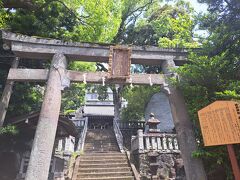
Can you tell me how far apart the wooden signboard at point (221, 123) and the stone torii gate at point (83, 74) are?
1559 mm

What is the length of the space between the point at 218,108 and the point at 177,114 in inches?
81.5

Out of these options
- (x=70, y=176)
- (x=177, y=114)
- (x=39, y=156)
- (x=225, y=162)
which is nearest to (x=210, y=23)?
(x=177, y=114)

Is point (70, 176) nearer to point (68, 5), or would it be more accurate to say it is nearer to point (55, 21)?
point (55, 21)

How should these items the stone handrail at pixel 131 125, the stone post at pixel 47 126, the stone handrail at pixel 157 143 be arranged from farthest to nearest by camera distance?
the stone handrail at pixel 131 125, the stone handrail at pixel 157 143, the stone post at pixel 47 126

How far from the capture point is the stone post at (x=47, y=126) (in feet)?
20.0

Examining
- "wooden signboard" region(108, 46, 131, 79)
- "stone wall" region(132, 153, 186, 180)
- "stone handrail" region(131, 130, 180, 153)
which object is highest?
"wooden signboard" region(108, 46, 131, 79)

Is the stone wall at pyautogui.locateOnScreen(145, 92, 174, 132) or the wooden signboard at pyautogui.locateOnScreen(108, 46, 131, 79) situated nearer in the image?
the wooden signboard at pyautogui.locateOnScreen(108, 46, 131, 79)

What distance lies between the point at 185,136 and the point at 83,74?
3.95 meters

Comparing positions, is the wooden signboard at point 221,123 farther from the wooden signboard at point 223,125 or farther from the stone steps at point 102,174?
the stone steps at point 102,174

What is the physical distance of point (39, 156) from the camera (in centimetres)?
620

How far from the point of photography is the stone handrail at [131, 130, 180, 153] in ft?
39.4

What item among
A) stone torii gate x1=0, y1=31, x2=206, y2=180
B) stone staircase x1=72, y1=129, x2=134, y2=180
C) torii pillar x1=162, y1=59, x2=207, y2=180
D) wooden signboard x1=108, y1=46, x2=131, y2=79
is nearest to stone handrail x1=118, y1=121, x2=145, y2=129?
stone staircase x1=72, y1=129, x2=134, y2=180

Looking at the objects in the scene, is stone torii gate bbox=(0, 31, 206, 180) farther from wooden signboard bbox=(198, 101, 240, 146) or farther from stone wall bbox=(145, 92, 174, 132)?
stone wall bbox=(145, 92, 174, 132)

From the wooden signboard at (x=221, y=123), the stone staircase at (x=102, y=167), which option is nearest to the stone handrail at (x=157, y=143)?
the stone staircase at (x=102, y=167)
